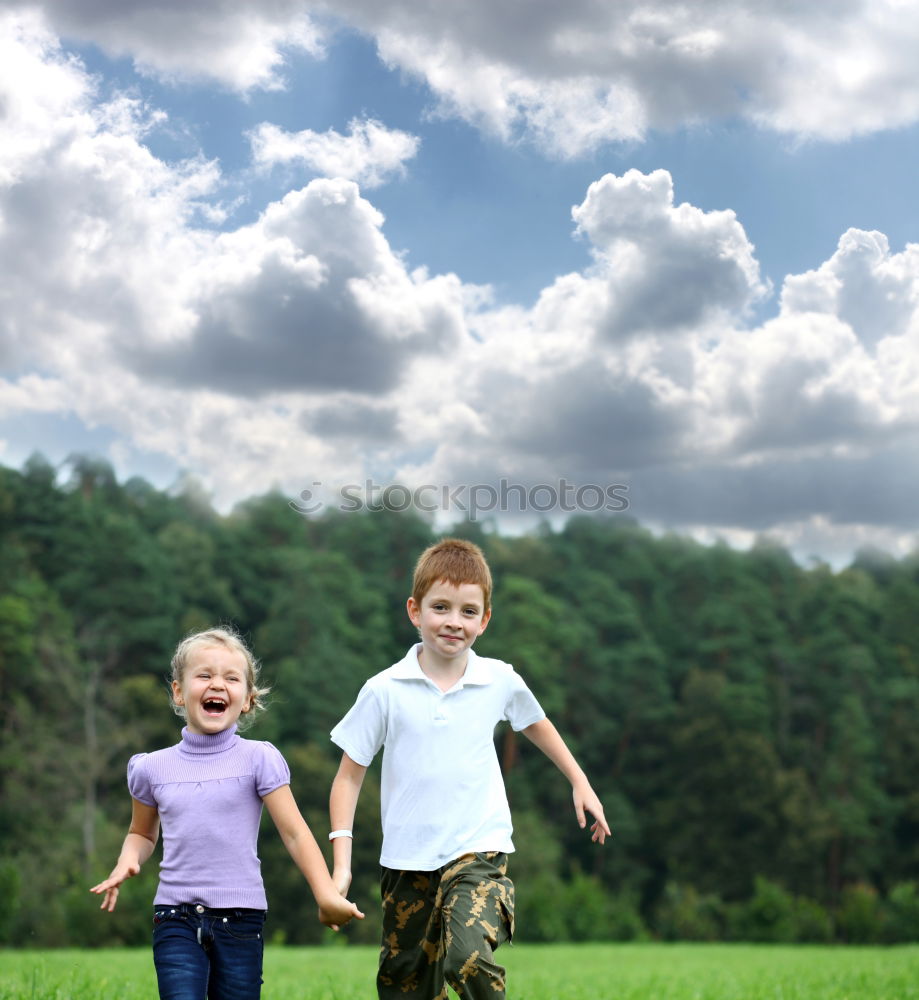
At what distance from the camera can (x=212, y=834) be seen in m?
4.36

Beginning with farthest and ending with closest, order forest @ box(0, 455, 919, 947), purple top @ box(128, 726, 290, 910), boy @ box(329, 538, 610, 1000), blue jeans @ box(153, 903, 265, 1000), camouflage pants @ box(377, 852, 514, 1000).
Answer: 1. forest @ box(0, 455, 919, 947)
2. boy @ box(329, 538, 610, 1000)
3. camouflage pants @ box(377, 852, 514, 1000)
4. purple top @ box(128, 726, 290, 910)
5. blue jeans @ box(153, 903, 265, 1000)

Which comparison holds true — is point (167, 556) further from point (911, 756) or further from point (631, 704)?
point (911, 756)

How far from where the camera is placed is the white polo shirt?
503cm

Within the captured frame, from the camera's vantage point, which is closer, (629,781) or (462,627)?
(462,627)

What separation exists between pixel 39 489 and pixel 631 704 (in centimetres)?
2771

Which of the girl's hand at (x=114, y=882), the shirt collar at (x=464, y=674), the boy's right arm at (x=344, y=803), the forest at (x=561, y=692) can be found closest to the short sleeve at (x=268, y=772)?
the boy's right arm at (x=344, y=803)

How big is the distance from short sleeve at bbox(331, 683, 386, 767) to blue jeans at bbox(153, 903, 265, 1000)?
2.94 feet

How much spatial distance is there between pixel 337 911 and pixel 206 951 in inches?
21.1

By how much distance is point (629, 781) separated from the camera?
54.9 m

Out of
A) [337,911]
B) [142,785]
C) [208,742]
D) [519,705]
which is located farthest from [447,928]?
[142,785]

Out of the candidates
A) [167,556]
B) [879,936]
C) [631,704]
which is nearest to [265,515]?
[167,556]

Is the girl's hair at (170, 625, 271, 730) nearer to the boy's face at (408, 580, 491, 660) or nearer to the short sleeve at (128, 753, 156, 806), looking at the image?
the short sleeve at (128, 753, 156, 806)

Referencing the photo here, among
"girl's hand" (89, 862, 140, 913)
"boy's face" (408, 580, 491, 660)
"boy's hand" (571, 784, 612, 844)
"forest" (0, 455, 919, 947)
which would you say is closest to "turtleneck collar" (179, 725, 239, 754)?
"girl's hand" (89, 862, 140, 913)

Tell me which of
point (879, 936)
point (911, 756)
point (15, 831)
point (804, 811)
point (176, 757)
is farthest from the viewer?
point (911, 756)
